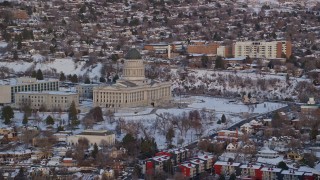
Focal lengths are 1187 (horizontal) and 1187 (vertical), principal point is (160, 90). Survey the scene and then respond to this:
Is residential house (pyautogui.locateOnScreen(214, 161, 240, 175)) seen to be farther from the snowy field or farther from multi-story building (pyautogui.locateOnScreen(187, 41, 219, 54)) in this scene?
multi-story building (pyautogui.locateOnScreen(187, 41, 219, 54))

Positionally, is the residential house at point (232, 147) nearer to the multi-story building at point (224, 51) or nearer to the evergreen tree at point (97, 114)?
the evergreen tree at point (97, 114)

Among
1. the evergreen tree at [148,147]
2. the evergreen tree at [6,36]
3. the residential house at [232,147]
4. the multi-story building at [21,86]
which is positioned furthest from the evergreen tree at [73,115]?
the evergreen tree at [6,36]

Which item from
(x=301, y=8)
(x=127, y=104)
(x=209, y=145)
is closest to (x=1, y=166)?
(x=209, y=145)

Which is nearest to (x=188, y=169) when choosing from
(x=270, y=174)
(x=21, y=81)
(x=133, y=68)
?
(x=270, y=174)

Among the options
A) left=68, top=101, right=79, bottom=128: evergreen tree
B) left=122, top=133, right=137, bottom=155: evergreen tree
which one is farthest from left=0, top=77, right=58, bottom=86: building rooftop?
left=122, top=133, right=137, bottom=155: evergreen tree

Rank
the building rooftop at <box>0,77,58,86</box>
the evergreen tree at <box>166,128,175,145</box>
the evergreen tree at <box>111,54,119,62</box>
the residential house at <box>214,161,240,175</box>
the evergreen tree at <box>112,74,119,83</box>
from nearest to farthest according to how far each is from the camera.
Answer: the residential house at <box>214,161,240,175</box> → the evergreen tree at <box>166,128,175,145</box> → the building rooftop at <box>0,77,58,86</box> → the evergreen tree at <box>112,74,119,83</box> → the evergreen tree at <box>111,54,119,62</box>
